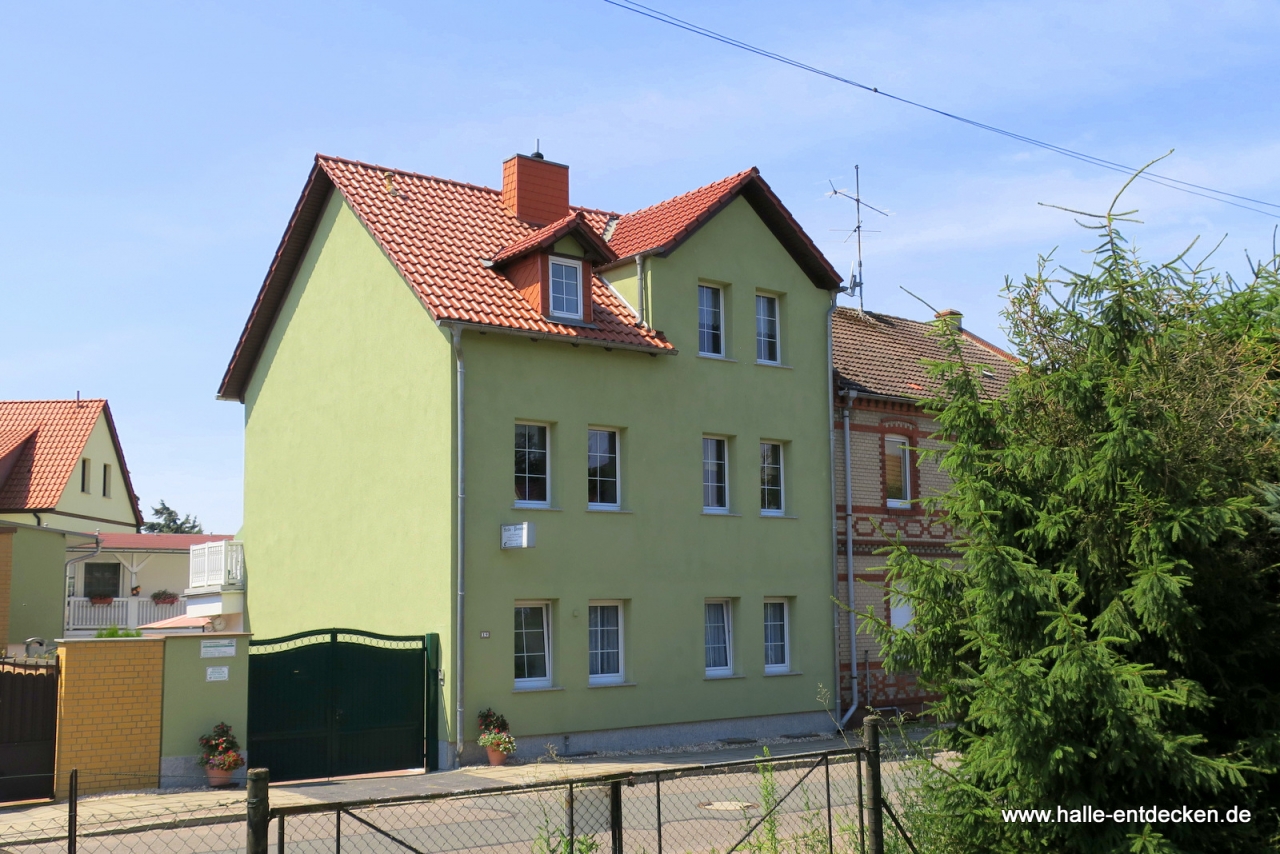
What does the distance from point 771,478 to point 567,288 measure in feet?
18.1

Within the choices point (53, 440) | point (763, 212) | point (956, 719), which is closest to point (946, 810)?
point (956, 719)

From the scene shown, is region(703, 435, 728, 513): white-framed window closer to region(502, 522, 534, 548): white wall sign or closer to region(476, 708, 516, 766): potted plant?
region(502, 522, 534, 548): white wall sign

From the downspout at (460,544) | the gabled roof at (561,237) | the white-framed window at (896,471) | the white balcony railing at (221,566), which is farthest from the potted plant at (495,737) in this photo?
the white-framed window at (896,471)

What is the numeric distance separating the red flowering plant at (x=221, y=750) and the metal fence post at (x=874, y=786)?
996 centimetres

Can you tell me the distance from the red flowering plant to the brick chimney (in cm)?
1113

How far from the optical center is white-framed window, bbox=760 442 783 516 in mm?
22609

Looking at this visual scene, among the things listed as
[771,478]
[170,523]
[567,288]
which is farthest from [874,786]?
[170,523]

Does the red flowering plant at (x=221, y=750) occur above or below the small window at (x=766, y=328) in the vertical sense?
below

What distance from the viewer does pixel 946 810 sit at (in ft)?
30.6

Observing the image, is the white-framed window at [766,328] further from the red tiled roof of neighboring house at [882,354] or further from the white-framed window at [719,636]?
the white-framed window at [719,636]

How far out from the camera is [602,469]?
20.4 m

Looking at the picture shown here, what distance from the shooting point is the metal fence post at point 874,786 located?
8273 mm

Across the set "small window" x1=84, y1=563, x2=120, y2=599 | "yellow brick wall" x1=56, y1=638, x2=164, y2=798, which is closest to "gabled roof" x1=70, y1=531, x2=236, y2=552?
"small window" x1=84, y1=563, x2=120, y2=599

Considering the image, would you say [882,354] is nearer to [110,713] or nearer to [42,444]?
[110,713]
